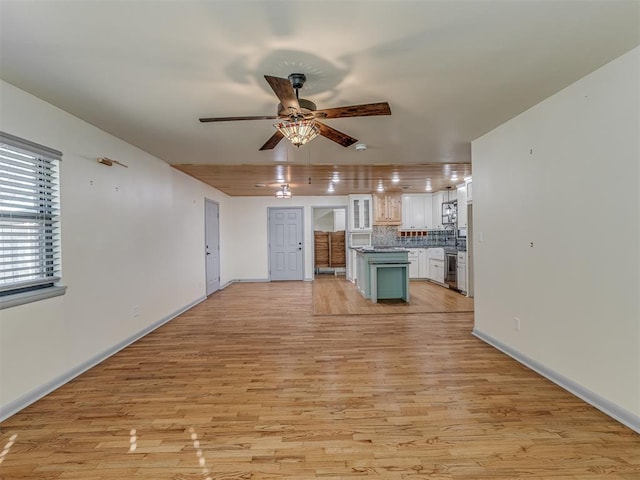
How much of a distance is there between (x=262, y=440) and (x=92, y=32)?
8.39 ft

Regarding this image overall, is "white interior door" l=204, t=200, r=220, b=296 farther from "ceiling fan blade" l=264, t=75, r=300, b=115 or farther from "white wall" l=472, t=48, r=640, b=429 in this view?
"white wall" l=472, t=48, r=640, b=429

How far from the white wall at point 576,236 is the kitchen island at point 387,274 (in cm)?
222

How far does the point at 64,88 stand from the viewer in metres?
2.36

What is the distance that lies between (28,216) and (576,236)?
4.26 meters

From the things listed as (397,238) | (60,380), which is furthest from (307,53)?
(397,238)

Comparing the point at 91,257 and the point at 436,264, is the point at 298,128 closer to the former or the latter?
the point at 91,257

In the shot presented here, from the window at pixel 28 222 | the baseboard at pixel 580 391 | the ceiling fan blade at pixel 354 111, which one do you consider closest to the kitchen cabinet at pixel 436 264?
the baseboard at pixel 580 391

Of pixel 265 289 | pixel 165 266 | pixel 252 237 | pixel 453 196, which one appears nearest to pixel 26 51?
pixel 165 266

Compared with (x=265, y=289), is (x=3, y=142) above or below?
above

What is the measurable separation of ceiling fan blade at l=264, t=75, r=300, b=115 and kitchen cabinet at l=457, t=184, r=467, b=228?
531 cm

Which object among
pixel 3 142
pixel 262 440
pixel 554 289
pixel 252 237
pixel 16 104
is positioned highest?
pixel 16 104

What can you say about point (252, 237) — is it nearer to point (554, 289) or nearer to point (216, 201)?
point (216, 201)

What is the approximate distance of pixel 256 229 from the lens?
333 inches

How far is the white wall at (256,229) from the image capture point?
8.42 m
